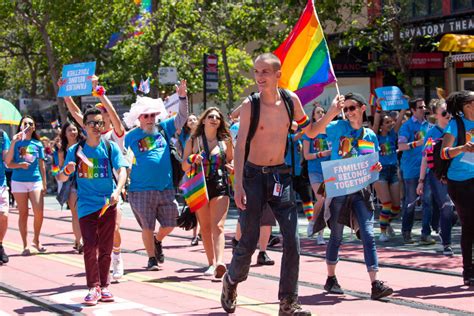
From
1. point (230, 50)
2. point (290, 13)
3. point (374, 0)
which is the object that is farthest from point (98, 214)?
point (230, 50)

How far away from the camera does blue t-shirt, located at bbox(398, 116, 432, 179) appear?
13.3m

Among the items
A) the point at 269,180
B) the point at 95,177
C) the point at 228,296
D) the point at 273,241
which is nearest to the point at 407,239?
the point at 273,241

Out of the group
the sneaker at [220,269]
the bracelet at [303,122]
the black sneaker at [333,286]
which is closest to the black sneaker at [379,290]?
the black sneaker at [333,286]

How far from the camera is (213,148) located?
10656 mm

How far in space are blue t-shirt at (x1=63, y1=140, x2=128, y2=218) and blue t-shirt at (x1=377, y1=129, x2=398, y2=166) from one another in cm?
576

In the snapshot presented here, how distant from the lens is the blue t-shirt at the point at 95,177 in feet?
29.2

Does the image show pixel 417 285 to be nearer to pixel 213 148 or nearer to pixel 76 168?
pixel 213 148

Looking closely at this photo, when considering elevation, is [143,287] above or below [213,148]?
below

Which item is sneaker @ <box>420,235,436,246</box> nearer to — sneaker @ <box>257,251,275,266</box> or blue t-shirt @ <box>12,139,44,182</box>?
sneaker @ <box>257,251,275,266</box>

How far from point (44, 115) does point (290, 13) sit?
31.7 metres

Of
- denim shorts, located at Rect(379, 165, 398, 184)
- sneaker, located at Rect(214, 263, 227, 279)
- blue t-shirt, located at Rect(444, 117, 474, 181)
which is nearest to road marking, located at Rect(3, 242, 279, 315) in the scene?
sneaker, located at Rect(214, 263, 227, 279)

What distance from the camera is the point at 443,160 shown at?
30.6ft

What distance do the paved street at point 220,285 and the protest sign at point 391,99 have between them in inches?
117

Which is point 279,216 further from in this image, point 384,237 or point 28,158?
point 384,237
